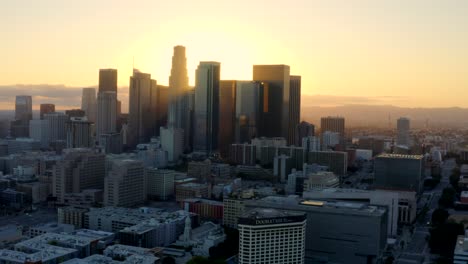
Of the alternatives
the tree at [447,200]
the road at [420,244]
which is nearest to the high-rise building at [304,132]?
the road at [420,244]

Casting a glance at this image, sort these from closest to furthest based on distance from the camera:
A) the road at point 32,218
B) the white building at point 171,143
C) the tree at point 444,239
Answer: the tree at point 444,239 → the road at point 32,218 → the white building at point 171,143

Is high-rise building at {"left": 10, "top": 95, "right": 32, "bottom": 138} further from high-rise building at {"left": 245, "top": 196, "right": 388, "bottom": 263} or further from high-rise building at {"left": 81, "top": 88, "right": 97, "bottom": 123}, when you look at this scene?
high-rise building at {"left": 245, "top": 196, "right": 388, "bottom": 263}

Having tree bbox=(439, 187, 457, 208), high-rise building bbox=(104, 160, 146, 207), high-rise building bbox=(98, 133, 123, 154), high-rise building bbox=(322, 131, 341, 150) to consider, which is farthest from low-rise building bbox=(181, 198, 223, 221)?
high-rise building bbox=(322, 131, 341, 150)

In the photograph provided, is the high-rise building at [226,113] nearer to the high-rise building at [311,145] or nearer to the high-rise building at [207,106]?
the high-rise building at [207,106]

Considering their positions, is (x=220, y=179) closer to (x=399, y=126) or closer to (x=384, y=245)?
(x=384, y=245)

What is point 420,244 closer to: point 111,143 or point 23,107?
point 111,143

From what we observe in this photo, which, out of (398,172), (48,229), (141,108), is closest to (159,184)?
(48,229)
